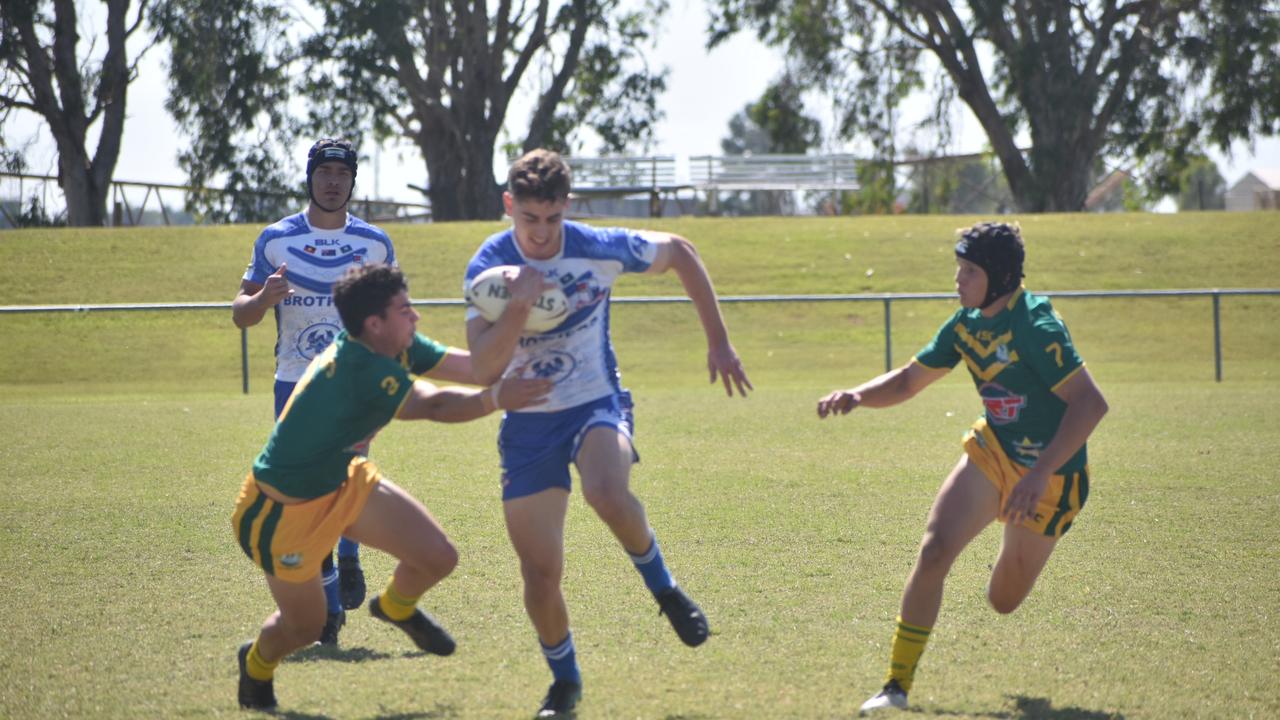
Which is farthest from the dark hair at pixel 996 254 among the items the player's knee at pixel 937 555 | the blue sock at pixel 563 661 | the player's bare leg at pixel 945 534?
the blue sock at pixel 563 661

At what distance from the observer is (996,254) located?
495cm

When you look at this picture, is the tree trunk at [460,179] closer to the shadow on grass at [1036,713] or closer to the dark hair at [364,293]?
the dark hair at [364,293]

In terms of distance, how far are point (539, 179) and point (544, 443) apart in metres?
0.94

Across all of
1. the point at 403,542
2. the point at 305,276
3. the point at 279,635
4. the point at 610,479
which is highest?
the point at 305,276

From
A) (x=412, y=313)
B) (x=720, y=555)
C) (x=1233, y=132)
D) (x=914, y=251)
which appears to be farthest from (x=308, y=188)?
(x=1233, y=132)

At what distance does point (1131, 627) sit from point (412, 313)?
3.35 metres

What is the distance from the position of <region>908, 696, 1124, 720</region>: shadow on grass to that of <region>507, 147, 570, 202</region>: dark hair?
219 centimetres

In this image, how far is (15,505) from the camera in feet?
30.6

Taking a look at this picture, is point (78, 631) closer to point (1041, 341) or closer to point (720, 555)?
point (720, 555)

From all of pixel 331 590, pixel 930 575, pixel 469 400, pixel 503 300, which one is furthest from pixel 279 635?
pixel 930 575

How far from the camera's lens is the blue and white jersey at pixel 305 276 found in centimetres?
630

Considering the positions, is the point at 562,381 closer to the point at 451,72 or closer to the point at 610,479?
the point at 610,479

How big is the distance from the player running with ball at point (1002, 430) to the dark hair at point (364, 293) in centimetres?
164

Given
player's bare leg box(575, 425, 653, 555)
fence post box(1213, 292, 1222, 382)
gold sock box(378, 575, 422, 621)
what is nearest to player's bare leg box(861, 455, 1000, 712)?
player's bare leg box(575, 425, 653, 555)
